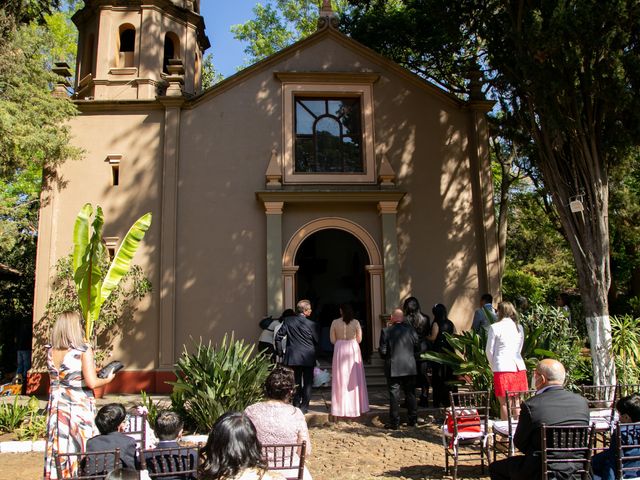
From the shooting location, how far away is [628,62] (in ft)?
27.3

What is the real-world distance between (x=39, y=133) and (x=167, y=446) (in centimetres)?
871

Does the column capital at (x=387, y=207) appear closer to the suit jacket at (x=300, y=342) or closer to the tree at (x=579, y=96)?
the tree at (x=579, y=96)

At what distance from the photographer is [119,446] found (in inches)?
167

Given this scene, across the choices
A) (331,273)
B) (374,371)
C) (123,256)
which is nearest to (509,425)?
(374,371)

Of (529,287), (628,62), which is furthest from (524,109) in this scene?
(529,287)

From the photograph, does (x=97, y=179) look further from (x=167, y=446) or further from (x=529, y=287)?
(x=529, y=287)

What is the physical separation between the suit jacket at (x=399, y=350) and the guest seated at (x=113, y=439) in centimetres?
469

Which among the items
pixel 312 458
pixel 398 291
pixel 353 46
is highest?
pixel 353 46

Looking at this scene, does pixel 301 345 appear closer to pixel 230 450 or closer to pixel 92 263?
pixel 92 263

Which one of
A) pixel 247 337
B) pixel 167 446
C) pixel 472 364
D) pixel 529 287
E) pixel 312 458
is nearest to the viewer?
pixel 167 446

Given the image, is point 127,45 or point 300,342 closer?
point 300,342

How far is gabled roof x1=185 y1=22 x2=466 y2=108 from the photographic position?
1305cm

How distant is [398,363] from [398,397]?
0.59 meters

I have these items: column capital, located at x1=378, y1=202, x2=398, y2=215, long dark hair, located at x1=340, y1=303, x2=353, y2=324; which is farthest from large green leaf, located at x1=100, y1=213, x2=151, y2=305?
column capital, located at x1=378, y1=202, x2=398, y2=215
